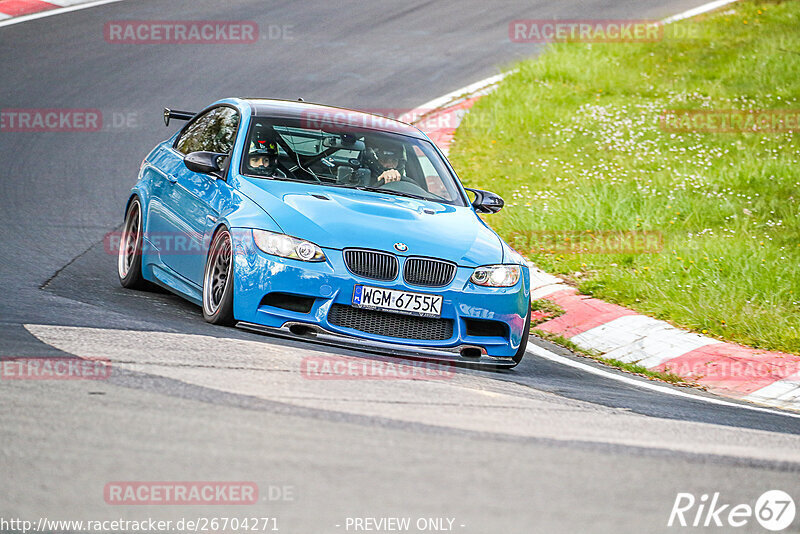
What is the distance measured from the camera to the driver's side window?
27.2 ft

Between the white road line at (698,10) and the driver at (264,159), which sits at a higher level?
the white road line at (698,10)

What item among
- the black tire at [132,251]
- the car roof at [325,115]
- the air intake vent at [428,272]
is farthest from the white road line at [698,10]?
the air intake vent at [428,272]

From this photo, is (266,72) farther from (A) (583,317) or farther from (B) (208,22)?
(A) (583,317)

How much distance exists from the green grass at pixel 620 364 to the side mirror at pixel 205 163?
299 centimetres

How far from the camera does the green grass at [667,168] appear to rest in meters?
9.54

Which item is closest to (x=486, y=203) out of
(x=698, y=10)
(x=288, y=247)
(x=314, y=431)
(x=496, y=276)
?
(x=496, y=276)

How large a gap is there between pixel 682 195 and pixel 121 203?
6.20 m

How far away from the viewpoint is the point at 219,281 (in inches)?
280

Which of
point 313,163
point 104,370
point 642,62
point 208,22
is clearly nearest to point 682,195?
point 313,163

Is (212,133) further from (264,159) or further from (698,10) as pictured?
(698,10)

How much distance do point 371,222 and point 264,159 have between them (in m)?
1.22

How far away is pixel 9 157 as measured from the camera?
12.6 meters

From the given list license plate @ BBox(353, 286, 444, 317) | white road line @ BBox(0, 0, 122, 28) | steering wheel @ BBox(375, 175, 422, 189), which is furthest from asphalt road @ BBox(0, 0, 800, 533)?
white road line @ BBox(0, 0, 122, 28)

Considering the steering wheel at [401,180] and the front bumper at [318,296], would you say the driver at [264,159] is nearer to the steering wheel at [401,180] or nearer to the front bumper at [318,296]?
the steering wheel at [401,180]
